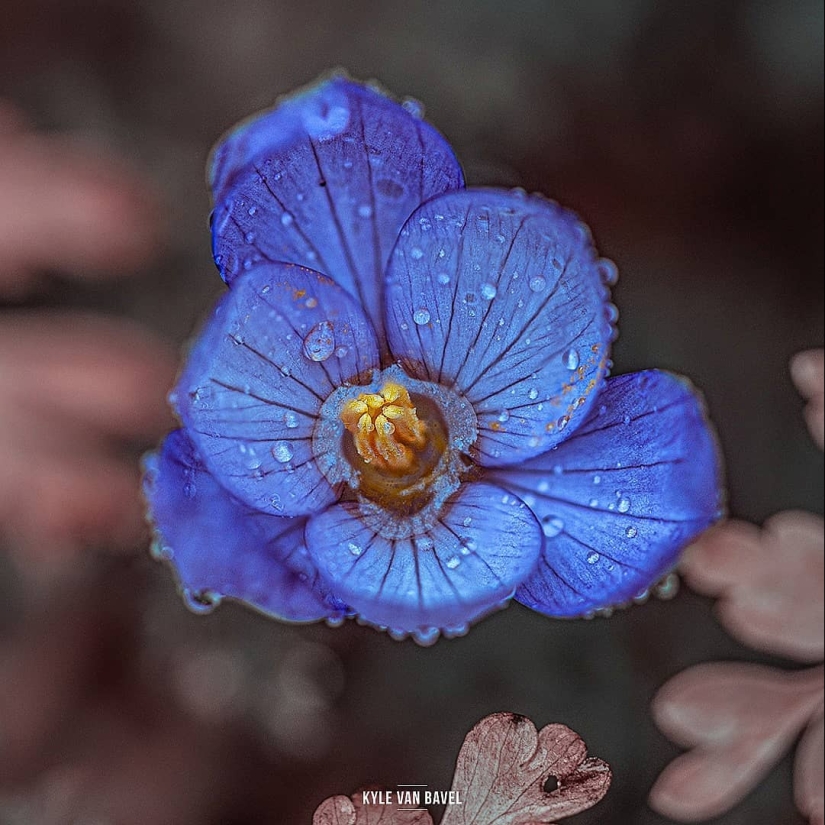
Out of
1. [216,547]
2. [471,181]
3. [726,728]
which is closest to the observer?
[216,547]

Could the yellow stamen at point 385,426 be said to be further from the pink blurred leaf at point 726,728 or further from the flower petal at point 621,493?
the pink blurred leaf at point 726,728

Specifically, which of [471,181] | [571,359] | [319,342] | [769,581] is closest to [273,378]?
[319,342]

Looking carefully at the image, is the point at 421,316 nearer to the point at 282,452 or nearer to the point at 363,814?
the point at 282,452

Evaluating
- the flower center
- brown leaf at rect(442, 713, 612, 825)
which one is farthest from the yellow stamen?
brown leaf at rect(442, 713, 612, 825)

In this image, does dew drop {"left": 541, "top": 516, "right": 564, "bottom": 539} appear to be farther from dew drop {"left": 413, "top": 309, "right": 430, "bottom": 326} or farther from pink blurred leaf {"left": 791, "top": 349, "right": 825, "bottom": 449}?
pink blurred leaf {"left": 791, "top": 349, "right": 825, "bottom": 449}

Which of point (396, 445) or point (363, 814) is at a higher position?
point (396, 445)

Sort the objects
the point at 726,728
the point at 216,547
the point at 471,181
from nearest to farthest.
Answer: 1. the point at 216,547
2. the point at 726,728
3. the point at 471,181

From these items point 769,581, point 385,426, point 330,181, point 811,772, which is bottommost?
point 811,772

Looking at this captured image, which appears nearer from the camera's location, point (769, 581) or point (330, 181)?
point (330, 181)
